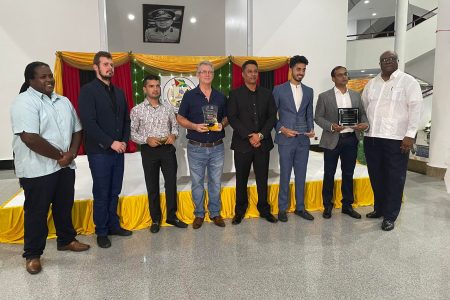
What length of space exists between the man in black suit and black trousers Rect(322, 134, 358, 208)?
2.16ft

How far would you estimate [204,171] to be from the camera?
3.10 meters

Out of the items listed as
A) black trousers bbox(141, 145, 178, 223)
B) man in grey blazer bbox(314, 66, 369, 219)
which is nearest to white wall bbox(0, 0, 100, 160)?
black trousers bbox(141, 145, 178, 223)

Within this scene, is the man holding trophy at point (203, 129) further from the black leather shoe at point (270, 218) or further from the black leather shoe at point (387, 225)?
the black leather shoe at point (387, 225)

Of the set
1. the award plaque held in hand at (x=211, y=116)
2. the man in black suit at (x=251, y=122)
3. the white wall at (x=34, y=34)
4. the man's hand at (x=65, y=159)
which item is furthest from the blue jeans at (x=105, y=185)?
the white wall at (x=34, y=34)

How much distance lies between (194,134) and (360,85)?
16.5ft

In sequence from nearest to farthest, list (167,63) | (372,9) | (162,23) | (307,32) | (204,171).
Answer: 1. (204,171)
2. (167,63)
3. (307,32)
4. (162,23)
5. (372,9)

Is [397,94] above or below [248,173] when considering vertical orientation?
above

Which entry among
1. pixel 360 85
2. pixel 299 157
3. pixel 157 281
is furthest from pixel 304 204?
pixel 360 85

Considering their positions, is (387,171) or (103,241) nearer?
(103,241)

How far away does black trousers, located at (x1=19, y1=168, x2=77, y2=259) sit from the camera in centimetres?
225

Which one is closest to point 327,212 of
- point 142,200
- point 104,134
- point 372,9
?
point 142,200

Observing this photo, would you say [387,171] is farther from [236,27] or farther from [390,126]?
[236,27]

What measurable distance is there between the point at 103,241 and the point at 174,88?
295 cm

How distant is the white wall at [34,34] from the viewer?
6.40 metres
